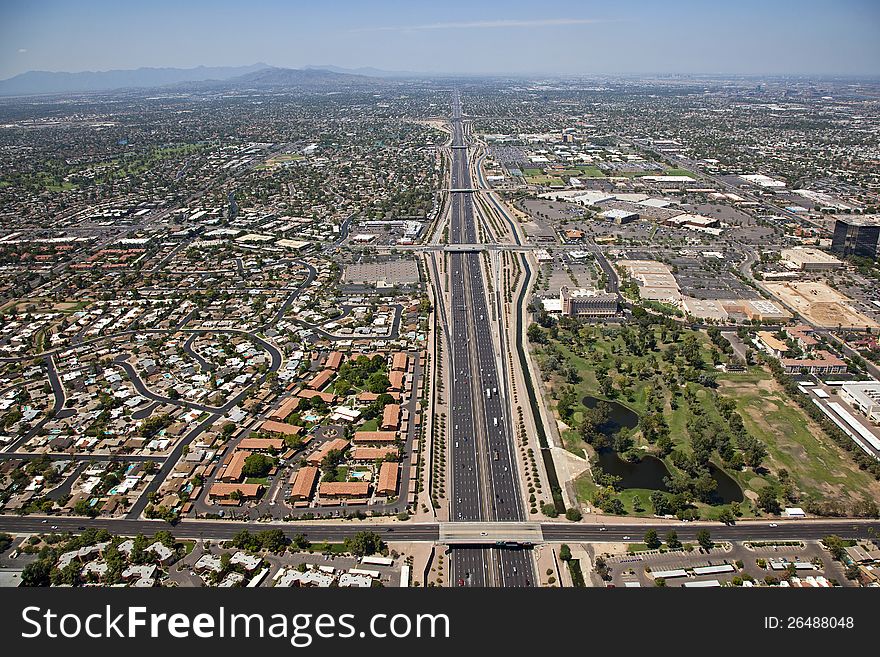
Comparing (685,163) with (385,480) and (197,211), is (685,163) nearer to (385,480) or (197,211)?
(197,211)

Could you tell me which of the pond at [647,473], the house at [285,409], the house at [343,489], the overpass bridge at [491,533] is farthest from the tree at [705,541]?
the house at [285,409]

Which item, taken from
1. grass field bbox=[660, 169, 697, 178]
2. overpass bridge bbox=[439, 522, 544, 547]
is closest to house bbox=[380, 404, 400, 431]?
overpass bridge bbox=[439, 522, 544, 547]

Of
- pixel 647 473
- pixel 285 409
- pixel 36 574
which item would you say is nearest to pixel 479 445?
pixel 647 473

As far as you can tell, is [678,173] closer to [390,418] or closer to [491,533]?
[390,418]

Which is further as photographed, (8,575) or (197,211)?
(197,211)

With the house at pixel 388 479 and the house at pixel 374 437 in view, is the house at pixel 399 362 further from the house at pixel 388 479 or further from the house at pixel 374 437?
the house at pixel 388 479

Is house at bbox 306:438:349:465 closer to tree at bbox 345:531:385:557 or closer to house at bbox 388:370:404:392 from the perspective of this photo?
house at bbox 388:370:404:392
